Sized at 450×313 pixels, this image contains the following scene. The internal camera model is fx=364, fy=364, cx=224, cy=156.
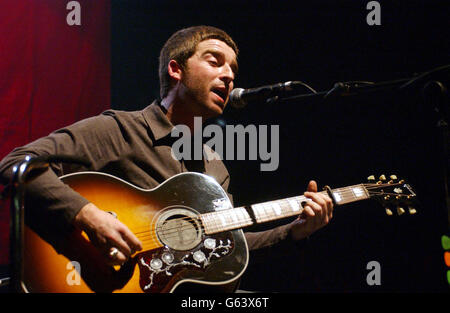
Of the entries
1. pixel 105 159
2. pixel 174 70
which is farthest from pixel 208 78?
pixel 105 159

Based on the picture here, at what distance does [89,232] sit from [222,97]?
130cm

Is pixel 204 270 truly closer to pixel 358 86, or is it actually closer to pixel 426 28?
pixel 358 86

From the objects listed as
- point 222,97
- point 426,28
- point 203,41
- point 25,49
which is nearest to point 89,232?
point 222,97

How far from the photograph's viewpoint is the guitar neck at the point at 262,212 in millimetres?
1956

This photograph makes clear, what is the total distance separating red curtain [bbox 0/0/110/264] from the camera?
2.87m

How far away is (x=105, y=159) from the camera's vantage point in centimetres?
209

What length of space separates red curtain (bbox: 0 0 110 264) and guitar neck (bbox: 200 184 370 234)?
1.76 metres

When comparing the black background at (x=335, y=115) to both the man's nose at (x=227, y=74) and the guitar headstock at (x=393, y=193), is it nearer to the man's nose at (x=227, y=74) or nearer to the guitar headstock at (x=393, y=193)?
the guitar headstock at (x=393, y=193)

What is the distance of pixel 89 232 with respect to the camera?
5.24 ft

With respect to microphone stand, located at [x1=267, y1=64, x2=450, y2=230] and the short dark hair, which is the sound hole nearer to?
Result: microphone stand, located at [x1=267, y1=64, x2=450, y2=230]

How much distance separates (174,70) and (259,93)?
97cm

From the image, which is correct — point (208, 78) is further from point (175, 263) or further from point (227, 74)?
point (175, 263)

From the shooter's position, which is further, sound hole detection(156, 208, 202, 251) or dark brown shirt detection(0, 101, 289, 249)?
sound hole detection(156, 208, 202, 251)

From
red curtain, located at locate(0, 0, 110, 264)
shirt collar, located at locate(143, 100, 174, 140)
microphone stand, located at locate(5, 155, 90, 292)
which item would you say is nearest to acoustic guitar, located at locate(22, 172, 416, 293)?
microphone stand, located at locate(5, 155, 90, 292)
